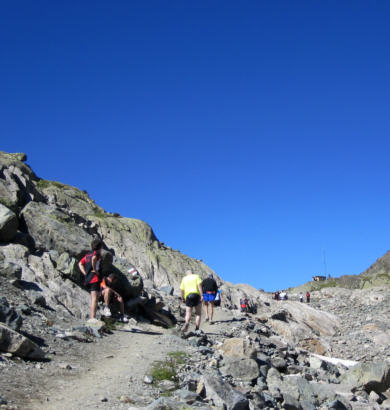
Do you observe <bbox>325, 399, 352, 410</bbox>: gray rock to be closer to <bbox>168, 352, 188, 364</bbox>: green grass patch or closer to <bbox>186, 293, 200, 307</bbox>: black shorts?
<bbox>168, 352, 188, 364</bbox>: green grass patch

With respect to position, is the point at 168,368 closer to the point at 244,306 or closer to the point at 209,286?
the point at 209,286

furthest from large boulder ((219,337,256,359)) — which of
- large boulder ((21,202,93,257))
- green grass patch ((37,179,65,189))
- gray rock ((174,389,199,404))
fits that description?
green grass patch ((37,179,65,189))

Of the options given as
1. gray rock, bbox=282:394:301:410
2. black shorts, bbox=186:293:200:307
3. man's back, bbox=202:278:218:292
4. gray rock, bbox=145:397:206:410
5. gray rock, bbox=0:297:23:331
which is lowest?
gray rock, bbox=282:394:301:410

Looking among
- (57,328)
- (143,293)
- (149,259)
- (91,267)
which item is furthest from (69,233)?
(149,259)

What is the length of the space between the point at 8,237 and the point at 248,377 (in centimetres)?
1211

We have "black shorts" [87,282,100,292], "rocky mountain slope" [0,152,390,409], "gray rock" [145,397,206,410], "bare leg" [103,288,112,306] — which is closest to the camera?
"gray rock" [145,397,206,410]

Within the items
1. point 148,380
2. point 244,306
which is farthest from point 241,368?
point 244,306

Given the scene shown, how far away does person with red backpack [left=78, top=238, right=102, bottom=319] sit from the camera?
48.0 feet

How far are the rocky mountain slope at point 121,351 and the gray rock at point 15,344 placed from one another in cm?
2

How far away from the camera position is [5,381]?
7684 mm

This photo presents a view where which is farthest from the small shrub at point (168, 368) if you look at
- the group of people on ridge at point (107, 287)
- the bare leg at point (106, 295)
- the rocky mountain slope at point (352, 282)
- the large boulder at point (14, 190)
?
the rocky mountain slope at point (352, 282)

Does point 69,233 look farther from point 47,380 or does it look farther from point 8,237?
point 47,380

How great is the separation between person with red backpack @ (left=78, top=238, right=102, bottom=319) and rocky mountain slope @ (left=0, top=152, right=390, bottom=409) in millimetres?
781

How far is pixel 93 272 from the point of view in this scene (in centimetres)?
1485
